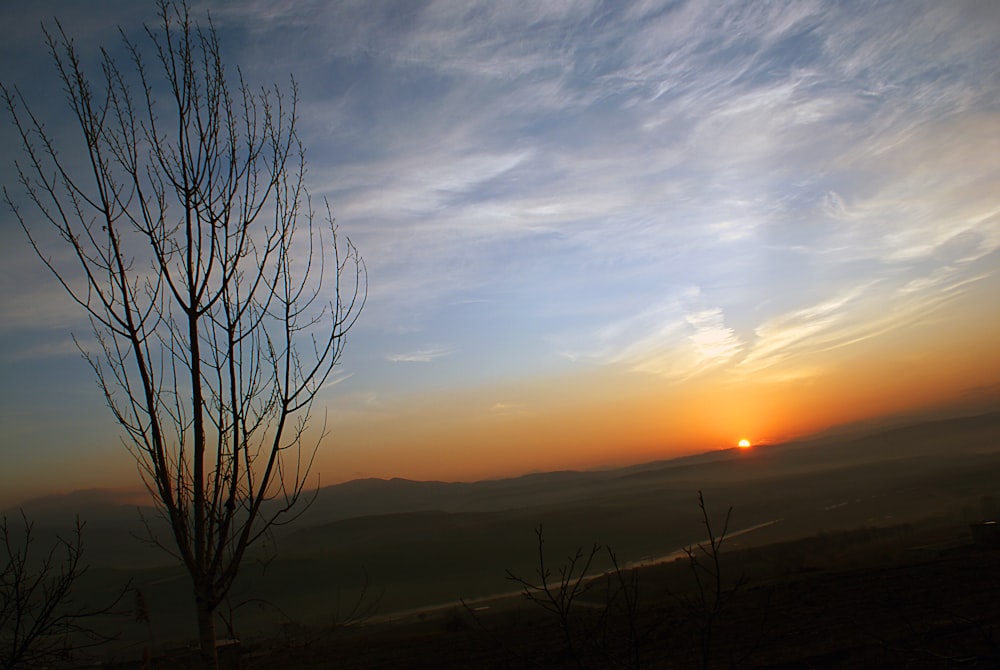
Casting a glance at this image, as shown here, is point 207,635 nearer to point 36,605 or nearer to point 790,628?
point 36,605

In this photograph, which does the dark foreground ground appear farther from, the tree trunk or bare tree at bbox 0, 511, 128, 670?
bare tree at bbox 0, 511, 128, 670

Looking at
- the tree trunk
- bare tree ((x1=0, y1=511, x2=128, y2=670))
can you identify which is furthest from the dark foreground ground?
bare tree ((x1=0, y1=511, x2=128, y2=670))

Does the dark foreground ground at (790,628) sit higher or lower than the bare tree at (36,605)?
lower

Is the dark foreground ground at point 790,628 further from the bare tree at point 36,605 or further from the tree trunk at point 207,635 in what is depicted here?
the bare tree at point 36,605

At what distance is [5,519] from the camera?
4984mm

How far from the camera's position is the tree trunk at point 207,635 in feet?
10.6

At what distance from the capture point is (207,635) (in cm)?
A: 329

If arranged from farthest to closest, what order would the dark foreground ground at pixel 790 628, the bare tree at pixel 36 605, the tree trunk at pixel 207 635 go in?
the dark foreground ground at pixel 790 628 → the bare tree at pixel 36 605 → the tree trunk at pixel 207 635

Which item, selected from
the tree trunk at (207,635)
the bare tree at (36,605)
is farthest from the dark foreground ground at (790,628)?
the bare tree at (36,605)

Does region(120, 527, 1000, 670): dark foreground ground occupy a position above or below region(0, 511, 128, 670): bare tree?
below

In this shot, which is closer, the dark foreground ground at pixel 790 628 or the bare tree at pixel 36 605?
the bare tree at pixel 36 605

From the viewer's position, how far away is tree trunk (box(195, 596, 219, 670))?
324 cm

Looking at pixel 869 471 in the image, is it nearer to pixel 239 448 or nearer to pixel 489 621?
pixel 489 621

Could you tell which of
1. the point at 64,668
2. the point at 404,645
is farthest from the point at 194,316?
→ the point at 404,645
